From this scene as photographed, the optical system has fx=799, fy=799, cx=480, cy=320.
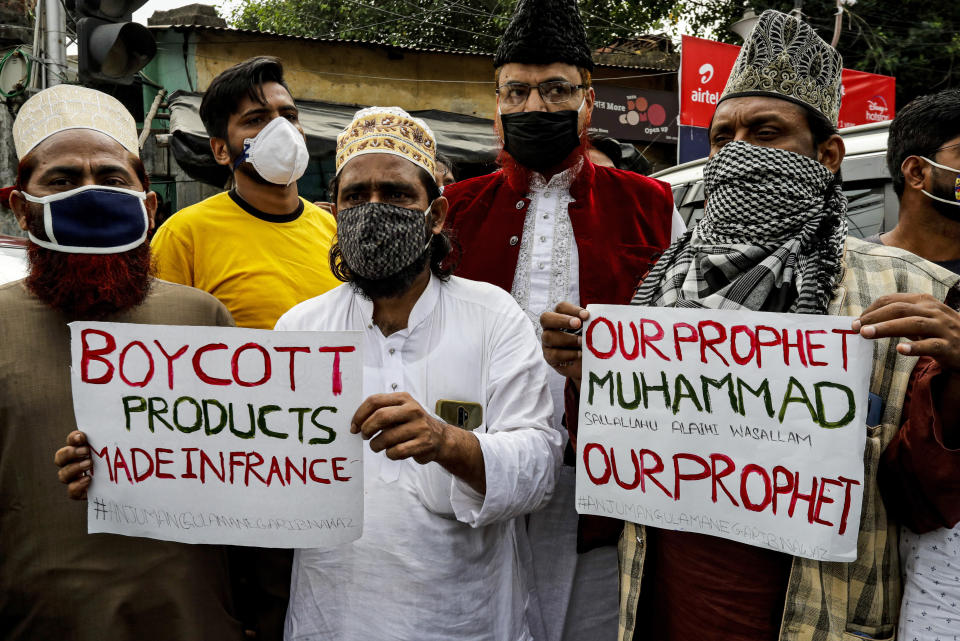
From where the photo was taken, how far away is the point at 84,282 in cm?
215

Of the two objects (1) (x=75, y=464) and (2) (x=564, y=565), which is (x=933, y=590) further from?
(1) (x=75, y=464)

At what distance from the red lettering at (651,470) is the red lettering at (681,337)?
9.9 inches

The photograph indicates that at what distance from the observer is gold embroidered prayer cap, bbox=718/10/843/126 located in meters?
2.13

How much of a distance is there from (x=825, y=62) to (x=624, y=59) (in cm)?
1280

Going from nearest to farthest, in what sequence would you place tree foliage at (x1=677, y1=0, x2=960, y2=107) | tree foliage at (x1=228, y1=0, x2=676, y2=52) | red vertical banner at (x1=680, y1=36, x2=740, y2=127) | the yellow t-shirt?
the yellow t-shirt → red vertical banner at (x1=680, y1=36, x2=740, y2=127) → tree foliage at (x1=677, y1=0, x2=960, y2=107) → tree foliage at (x1=228, y1=0, x2=676, y2=52)

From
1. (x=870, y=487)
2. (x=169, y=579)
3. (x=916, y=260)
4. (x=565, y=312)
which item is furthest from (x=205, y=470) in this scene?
(x=916, y=260)

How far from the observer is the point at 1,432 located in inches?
80.3

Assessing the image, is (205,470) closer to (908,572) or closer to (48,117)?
(48,117)

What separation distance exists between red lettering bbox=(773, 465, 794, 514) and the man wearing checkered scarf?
0.18m

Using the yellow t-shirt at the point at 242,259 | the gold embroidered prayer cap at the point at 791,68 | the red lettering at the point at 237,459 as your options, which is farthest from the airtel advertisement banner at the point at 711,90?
the red lettering at the point at 237,459

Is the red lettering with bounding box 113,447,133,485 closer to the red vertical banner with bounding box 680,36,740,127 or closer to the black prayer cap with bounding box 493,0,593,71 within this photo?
the black prayer cap with bounding box 493,0,593,71

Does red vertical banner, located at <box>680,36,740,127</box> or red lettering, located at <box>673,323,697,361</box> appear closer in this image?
red lettering, located at <box>673,323,697,361</box>

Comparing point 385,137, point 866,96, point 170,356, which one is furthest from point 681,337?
point 866,96

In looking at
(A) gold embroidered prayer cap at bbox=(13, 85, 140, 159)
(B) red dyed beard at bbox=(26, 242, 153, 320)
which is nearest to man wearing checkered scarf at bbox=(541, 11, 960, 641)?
(B) red dyed beard at bbox=(26, 242, 153, 320)
